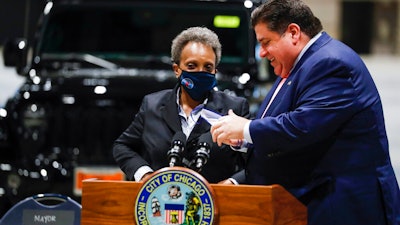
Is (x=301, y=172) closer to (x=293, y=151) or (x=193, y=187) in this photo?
(x=293, y=151)

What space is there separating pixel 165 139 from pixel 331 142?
3.15ft

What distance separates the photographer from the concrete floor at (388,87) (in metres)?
14.4

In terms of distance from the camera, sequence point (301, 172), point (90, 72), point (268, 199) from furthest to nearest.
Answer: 1. point (90, 72)
2. point (301, 172)
3. point (268, 199)

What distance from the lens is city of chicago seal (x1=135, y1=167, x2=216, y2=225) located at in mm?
3537

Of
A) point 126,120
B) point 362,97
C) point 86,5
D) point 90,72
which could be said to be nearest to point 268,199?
point 362,97

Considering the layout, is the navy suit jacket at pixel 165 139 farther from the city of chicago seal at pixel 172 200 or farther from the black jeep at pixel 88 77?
the black jeep at pixel 88 77

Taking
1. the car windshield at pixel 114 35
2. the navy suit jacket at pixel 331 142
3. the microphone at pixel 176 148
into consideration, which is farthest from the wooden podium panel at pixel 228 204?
the car windshield at pixel 114 35

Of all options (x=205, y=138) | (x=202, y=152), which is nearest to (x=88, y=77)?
(x=205, y=138)

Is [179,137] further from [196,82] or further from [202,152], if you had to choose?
[196,82]

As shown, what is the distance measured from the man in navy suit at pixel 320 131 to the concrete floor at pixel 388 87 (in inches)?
281

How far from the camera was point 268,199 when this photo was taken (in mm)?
3494

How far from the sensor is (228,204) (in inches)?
139

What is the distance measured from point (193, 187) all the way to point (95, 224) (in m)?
0.40

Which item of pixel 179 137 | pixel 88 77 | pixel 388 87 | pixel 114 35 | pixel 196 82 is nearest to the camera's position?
pixel 179 137
